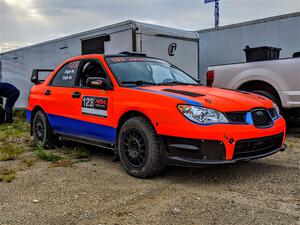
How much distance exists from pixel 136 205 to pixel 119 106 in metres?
1.58

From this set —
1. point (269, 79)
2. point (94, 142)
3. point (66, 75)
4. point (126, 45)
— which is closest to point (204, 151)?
point (94, 142)

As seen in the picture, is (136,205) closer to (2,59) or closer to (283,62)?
(283,62)

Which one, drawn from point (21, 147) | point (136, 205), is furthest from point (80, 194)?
point (21, 147)

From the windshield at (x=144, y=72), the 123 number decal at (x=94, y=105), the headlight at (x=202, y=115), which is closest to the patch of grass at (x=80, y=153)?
the 123 number decal at (x=94, y=105)

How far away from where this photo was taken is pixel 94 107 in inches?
215

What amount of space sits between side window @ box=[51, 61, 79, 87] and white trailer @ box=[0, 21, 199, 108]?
2040 mm

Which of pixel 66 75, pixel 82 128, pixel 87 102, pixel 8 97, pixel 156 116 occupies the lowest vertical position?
pixel 82 128

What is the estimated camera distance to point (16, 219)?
3527 mm

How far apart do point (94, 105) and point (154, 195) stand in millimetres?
1846

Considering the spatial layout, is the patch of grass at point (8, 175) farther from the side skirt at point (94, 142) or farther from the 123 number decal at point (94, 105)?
the 123 number decal at point (94, 105)

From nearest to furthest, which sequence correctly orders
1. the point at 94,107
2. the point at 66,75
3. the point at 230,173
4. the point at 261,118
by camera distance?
the point at 261,118, the point at 230,173, the point at 94,107, the point at 66,75

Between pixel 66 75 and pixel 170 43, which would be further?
pixel 170 43

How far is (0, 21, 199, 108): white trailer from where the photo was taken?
823 cm

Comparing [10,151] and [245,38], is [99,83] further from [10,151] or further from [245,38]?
[245,38]
